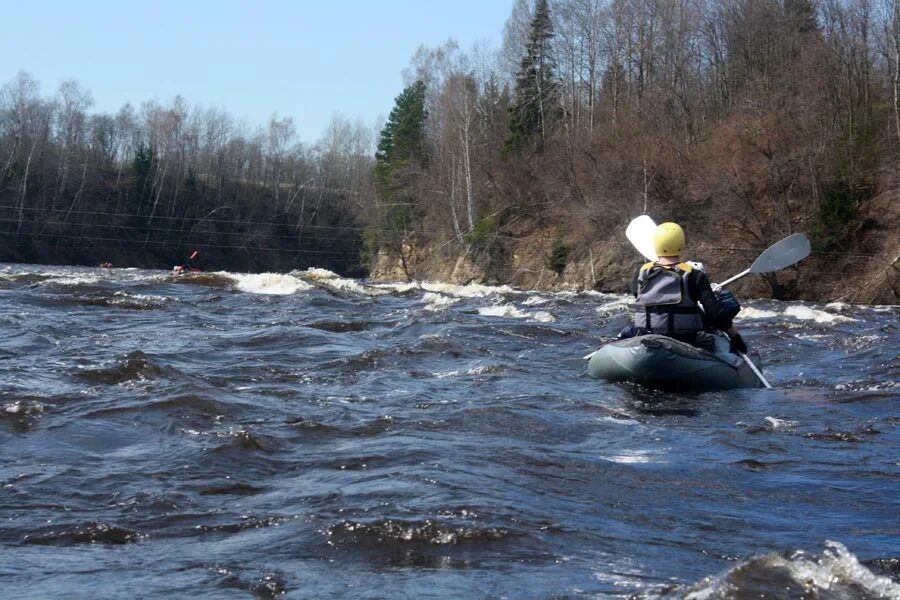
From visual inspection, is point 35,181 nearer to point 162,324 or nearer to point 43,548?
point 162,324

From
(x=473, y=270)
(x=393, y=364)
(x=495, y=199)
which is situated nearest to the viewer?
(x=393, y=364)

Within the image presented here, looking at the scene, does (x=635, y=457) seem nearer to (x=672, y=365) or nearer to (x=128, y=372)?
(x=672, y=365)

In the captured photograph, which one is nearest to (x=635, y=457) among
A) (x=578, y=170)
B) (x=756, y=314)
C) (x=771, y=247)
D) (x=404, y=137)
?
(x=771, y=247)

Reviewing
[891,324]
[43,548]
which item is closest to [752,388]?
[43,548]

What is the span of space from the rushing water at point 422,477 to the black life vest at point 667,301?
606 mm

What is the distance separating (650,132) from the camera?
39406 millimetres

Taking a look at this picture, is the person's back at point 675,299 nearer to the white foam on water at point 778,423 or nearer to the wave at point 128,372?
the white foam on water at point 778,423

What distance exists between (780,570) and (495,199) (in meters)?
41.5

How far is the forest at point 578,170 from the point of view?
3095 cm

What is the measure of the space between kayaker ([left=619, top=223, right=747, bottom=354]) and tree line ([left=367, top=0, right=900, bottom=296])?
22227 mm

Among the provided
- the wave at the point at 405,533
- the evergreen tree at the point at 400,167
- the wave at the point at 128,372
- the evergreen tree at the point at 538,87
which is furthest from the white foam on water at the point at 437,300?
the evergreen tree at the point at 538,87

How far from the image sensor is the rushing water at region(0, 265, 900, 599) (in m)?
3.48

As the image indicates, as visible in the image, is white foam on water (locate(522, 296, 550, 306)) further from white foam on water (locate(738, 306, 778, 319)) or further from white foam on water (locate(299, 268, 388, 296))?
white foam on water (locate(738, 306, 778, 319))

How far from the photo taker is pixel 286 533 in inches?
155
